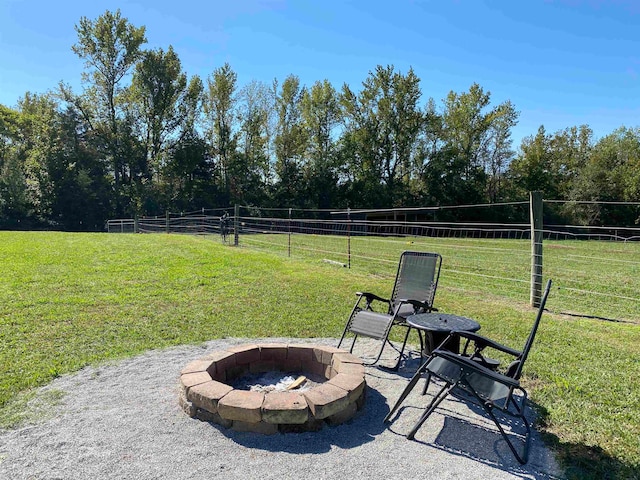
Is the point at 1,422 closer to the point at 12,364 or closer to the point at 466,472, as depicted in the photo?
the point at 12,364

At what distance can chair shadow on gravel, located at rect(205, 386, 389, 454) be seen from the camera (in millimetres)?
2232

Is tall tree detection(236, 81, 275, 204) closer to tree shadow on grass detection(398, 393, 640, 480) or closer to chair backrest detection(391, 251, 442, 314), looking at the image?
chair backrest detection(391, 251, 442, 314)

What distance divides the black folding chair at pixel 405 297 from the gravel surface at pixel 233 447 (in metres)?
0.71

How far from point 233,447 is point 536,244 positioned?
4.88 meters

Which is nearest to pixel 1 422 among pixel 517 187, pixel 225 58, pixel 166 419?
pixel 166 419

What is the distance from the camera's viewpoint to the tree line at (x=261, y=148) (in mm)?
27344

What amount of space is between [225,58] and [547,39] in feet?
71.2

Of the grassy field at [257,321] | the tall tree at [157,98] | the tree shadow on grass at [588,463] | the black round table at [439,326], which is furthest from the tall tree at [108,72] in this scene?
the tree shadow on grass at [588,463]

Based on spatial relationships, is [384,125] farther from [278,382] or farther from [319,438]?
[319,438]

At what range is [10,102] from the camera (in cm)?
3284

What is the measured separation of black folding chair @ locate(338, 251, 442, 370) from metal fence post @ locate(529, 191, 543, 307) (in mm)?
2256

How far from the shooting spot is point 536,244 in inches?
216

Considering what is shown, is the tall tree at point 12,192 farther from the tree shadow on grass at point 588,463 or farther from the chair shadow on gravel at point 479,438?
the tree shadow on grass at point 588,463

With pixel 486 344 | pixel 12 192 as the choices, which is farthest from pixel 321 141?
pixel 486 344
